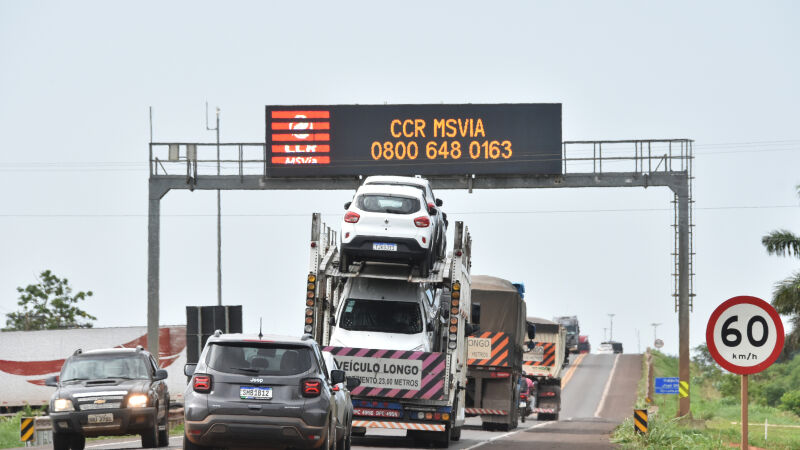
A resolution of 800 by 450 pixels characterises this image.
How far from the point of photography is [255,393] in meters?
16.6

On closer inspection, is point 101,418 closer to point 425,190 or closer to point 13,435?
point 425,190

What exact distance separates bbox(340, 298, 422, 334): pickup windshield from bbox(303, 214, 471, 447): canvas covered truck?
2cm

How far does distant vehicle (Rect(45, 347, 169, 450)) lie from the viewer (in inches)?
880

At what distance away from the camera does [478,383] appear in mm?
34594

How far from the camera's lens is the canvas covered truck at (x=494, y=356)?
1353 inches

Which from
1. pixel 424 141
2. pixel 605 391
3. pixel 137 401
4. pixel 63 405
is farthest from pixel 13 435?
pixel 605 391

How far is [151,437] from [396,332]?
488cm

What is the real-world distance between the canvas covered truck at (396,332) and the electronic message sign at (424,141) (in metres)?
14.8

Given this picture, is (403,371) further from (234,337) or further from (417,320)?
(234,337)

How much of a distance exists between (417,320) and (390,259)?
128 centimetres

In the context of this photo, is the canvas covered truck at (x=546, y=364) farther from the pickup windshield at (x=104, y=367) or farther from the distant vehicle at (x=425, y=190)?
the pickup windshield at (x=104, y=367)

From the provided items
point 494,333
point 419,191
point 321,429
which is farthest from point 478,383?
point 321,429

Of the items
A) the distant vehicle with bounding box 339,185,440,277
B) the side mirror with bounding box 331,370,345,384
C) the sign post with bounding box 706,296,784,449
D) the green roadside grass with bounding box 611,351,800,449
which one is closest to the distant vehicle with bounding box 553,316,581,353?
the green roadside grass with bounding box 611,351,800,449

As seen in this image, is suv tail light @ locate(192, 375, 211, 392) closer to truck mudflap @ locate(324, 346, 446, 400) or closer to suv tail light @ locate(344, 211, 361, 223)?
truck mudflap @ locate(324, 346, 446, 400)
